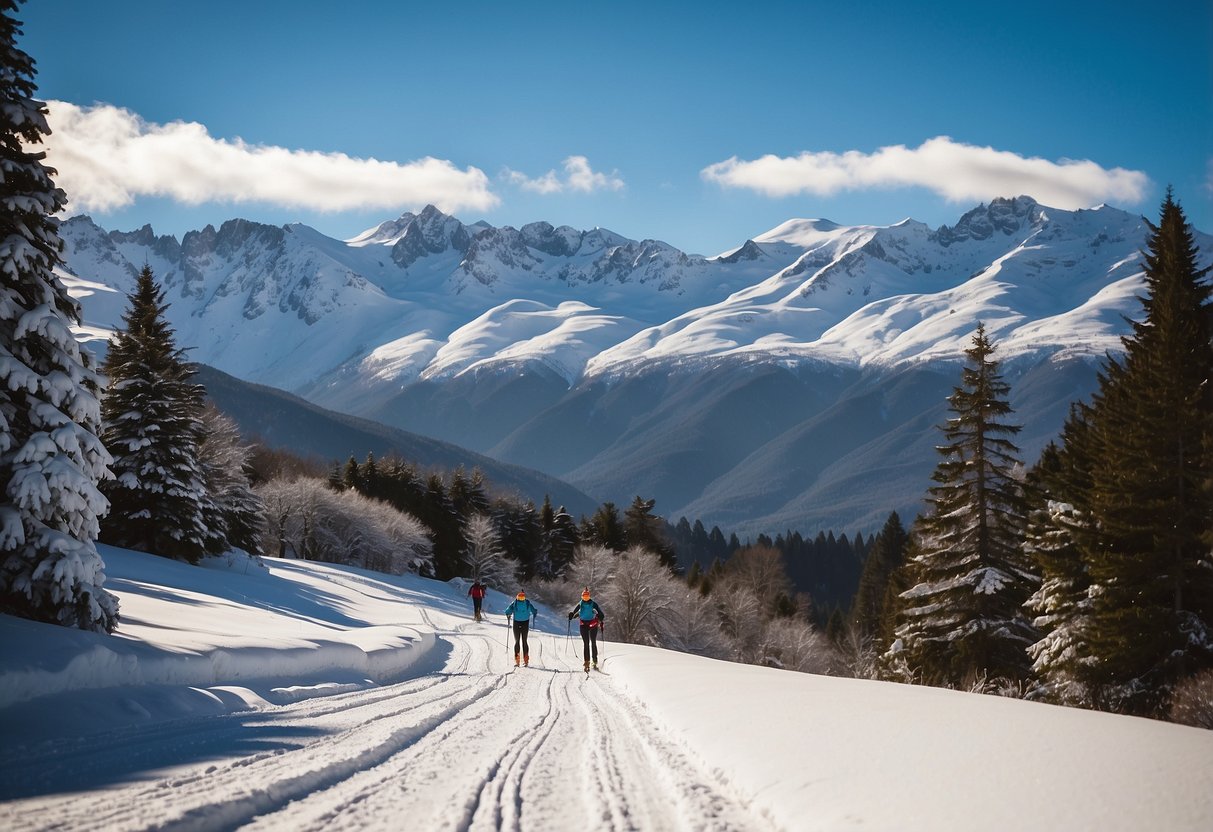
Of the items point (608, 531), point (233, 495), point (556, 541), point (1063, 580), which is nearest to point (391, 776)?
point (1063, 580)

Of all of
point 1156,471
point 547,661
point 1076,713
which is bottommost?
point 547,661

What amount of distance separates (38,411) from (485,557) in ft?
223

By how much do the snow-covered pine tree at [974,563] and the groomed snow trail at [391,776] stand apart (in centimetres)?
1813

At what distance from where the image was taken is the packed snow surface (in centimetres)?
615

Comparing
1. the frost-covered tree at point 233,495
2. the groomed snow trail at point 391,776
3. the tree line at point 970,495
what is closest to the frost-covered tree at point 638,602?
the tree line at point 970,495

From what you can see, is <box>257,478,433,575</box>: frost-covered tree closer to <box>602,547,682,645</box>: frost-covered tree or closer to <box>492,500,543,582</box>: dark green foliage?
<box>492,500,543,582</box>: dark green foliage

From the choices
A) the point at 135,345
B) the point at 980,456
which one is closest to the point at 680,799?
the point at 980,456

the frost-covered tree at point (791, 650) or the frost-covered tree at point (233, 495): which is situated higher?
the frost-covered tree at point (233, 495)

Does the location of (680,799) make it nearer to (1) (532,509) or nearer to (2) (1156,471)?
(2) (1156,471)

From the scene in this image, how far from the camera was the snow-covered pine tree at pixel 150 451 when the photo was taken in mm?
32219

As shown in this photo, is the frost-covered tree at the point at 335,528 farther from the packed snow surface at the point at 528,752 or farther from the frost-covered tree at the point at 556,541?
the packed snow surface at the point at 528,752

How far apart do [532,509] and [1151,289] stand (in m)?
70.8

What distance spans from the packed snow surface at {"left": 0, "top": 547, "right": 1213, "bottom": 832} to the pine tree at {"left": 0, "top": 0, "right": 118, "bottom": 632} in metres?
1.15

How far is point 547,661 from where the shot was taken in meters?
24.2
